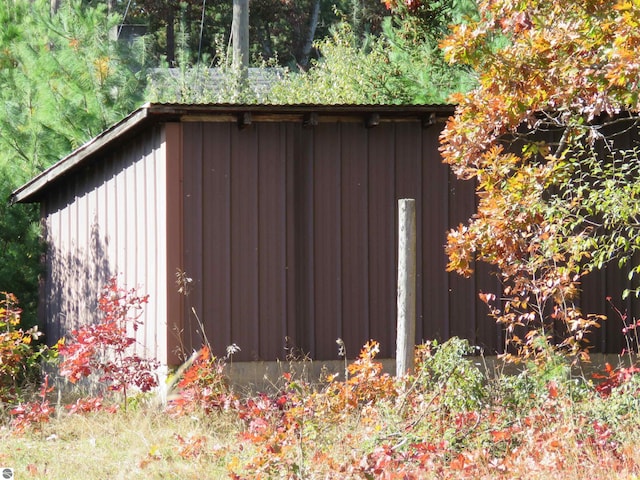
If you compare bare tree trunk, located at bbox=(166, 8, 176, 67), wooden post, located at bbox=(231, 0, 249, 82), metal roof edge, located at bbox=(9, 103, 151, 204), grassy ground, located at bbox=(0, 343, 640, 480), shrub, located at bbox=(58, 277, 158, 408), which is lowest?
grassy ground, located at bbox=(0, 343, 640, 480)

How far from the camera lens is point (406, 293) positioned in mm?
8625

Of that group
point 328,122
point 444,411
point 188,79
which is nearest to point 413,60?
point 188,79

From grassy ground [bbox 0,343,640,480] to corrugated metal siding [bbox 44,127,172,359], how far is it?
2120 mm

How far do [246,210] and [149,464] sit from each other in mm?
3649

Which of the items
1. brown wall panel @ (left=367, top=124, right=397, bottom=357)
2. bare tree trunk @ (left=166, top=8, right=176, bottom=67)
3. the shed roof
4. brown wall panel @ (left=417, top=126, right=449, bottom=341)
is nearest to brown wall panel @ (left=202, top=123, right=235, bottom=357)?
the shed roof

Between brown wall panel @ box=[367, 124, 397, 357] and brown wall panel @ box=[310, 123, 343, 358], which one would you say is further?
brown wall panel @ box=[367, 124, 397, 357]

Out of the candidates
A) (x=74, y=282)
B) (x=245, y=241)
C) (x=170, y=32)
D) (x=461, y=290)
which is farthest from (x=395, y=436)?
(x=170, y=32)

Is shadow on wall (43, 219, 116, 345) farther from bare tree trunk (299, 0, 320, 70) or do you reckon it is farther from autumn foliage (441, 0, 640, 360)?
bare tree trunk (299, 0, 320, 70)

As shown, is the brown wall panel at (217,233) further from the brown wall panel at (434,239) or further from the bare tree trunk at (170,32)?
the bare tree trunk at (170,32)

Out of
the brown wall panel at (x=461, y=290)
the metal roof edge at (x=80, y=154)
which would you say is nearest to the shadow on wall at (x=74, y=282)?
the metal roof edge at (x=80, y=154)

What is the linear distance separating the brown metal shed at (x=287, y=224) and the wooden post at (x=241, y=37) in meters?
9.37

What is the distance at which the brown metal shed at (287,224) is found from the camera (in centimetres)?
1058

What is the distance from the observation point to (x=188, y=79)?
71.8 ft

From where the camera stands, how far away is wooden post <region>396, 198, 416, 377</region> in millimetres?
8531
